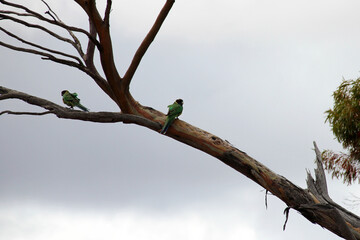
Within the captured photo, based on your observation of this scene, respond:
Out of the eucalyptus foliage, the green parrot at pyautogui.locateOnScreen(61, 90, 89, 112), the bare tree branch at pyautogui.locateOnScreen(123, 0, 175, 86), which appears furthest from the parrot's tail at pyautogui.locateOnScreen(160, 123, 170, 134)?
the eucalyptus foliage

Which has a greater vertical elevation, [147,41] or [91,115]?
[147,41]

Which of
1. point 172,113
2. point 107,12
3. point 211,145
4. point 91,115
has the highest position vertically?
point 107,12

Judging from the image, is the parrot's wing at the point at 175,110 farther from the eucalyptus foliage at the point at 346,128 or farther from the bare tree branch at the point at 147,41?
the eucalyptus foliage at the point at 346,128

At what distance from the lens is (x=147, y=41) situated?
37.1ft

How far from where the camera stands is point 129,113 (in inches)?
481

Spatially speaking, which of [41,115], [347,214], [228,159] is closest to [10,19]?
[41,115]

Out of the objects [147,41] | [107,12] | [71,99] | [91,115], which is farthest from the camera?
[71,99]

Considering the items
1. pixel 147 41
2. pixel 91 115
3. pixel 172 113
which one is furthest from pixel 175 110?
pixel 91 115

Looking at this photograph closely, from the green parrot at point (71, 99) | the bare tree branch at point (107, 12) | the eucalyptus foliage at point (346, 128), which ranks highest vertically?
the eucalyptus foliage at point (346, 128)

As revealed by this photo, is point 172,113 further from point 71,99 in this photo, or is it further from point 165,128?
point 71,99

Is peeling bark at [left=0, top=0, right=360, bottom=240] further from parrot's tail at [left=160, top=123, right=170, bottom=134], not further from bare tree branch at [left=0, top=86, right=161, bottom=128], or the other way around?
parrot's tail at [left=160, top=123, right=170, bottom=134]

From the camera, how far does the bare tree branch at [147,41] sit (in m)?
11.1

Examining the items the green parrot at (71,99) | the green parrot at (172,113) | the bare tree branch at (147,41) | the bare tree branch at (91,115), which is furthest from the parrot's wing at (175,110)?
the green parrot at (71,99)

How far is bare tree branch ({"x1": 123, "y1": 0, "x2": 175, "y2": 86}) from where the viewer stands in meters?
11.1
